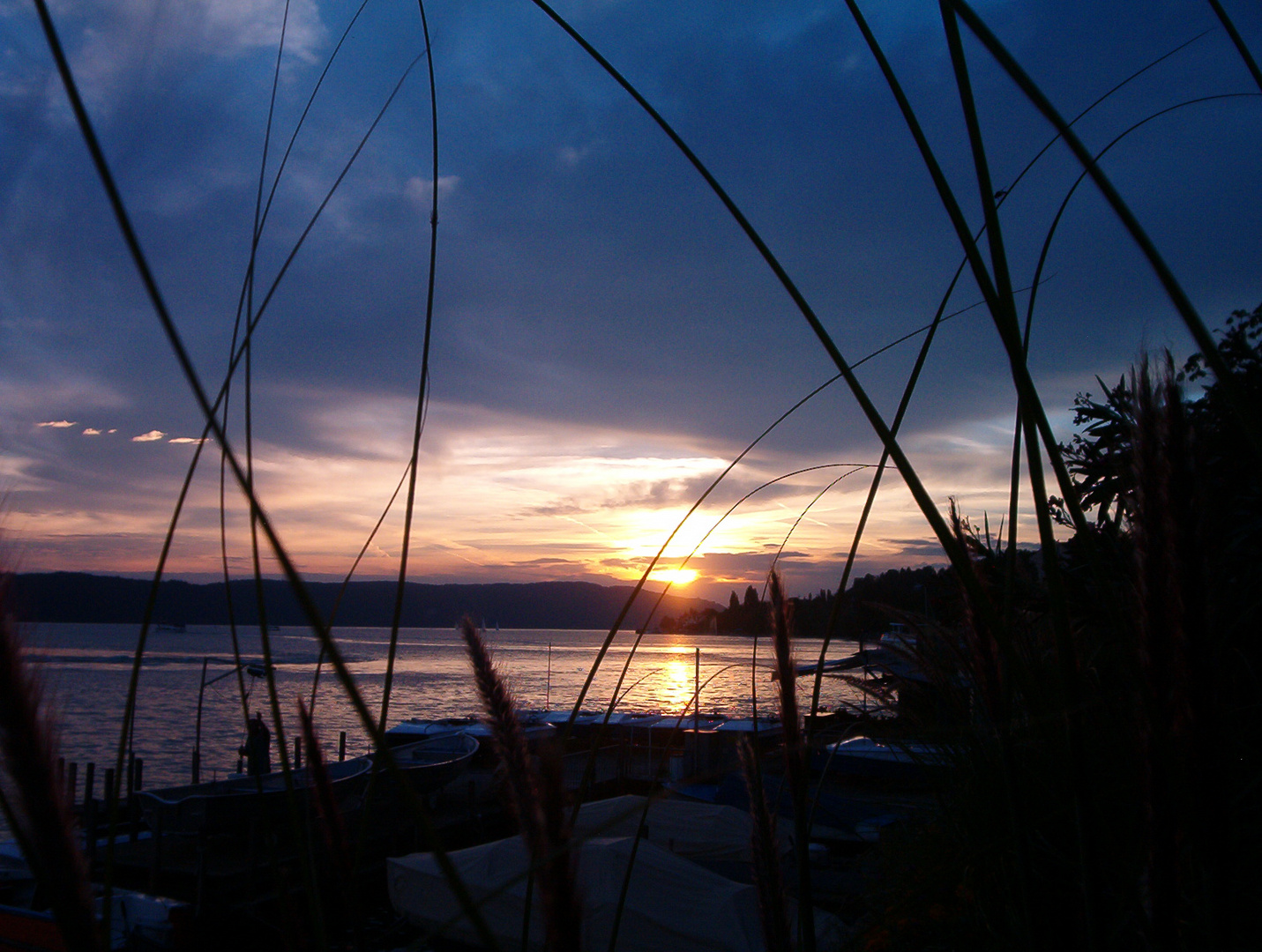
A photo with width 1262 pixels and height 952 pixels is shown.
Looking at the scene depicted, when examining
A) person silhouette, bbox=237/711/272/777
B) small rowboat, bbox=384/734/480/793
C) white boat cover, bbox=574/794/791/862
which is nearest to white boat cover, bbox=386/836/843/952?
person silhouette, bbox=237/711/272/777

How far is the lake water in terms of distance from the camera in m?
1.68

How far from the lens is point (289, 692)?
4747 centimetres

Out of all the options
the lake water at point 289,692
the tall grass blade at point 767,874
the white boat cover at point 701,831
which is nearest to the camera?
the tall grass blade at point 767,874

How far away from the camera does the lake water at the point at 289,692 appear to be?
1685mm

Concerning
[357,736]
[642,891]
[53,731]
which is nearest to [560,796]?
[53,731]

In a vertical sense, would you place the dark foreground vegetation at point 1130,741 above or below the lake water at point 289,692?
above

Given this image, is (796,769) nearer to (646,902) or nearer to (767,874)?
(767,874)

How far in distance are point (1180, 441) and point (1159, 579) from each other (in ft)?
0.40

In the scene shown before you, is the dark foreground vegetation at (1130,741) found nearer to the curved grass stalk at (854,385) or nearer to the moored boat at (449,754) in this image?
the curved grass stalk at (854,385)

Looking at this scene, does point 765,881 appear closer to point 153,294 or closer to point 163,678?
point 153,294

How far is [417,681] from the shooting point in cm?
6831

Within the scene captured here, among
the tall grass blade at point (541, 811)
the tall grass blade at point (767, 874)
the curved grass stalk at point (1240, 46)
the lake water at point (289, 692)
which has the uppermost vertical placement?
the curved grass stalk at point (1240, 46)

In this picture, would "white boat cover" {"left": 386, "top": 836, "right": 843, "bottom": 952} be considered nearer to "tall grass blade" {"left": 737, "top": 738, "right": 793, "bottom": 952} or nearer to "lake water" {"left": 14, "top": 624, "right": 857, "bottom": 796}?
"lake water" {"left": 14, "top": 624, "right": 857, "bottom": 796}

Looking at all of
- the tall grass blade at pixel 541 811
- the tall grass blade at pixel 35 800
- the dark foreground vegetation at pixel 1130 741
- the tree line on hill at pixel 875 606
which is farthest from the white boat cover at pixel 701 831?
the tall grass blade at pixel 35 800
